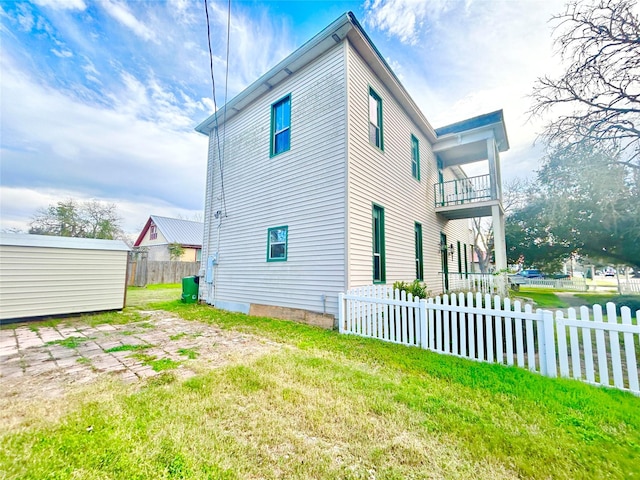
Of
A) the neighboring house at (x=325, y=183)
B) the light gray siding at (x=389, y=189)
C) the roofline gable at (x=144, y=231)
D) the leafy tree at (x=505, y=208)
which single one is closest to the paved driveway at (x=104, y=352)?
the neighboring house at (x=325, y=183)

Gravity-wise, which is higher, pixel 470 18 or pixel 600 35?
pixel 470 18

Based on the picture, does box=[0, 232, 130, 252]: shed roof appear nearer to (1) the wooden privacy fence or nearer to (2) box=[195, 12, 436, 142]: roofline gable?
(2) box=[195, 12, 436, 142]: roofline gable

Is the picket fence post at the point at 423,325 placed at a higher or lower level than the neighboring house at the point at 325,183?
lower

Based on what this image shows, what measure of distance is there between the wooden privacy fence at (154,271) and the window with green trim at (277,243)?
11887 mm

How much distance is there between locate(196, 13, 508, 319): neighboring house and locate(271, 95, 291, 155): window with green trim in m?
0.04

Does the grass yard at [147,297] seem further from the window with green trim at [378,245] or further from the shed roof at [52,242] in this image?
the window with green trim at [378,245]

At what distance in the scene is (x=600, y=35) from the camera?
5.70 m

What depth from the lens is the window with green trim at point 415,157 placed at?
9.75m

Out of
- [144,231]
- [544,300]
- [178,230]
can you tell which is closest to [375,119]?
[544,300]

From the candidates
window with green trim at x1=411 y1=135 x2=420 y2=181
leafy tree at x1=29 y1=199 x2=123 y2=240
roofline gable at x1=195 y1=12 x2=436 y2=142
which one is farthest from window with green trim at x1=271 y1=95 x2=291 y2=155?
leafy tree at x1=29 y1=199 x2=123 y2=240

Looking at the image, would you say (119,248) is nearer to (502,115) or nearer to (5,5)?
(5,5)

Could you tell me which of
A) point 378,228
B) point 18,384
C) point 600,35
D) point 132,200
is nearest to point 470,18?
point 600,35

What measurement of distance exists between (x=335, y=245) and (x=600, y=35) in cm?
726

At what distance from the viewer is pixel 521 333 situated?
362 centimetres
